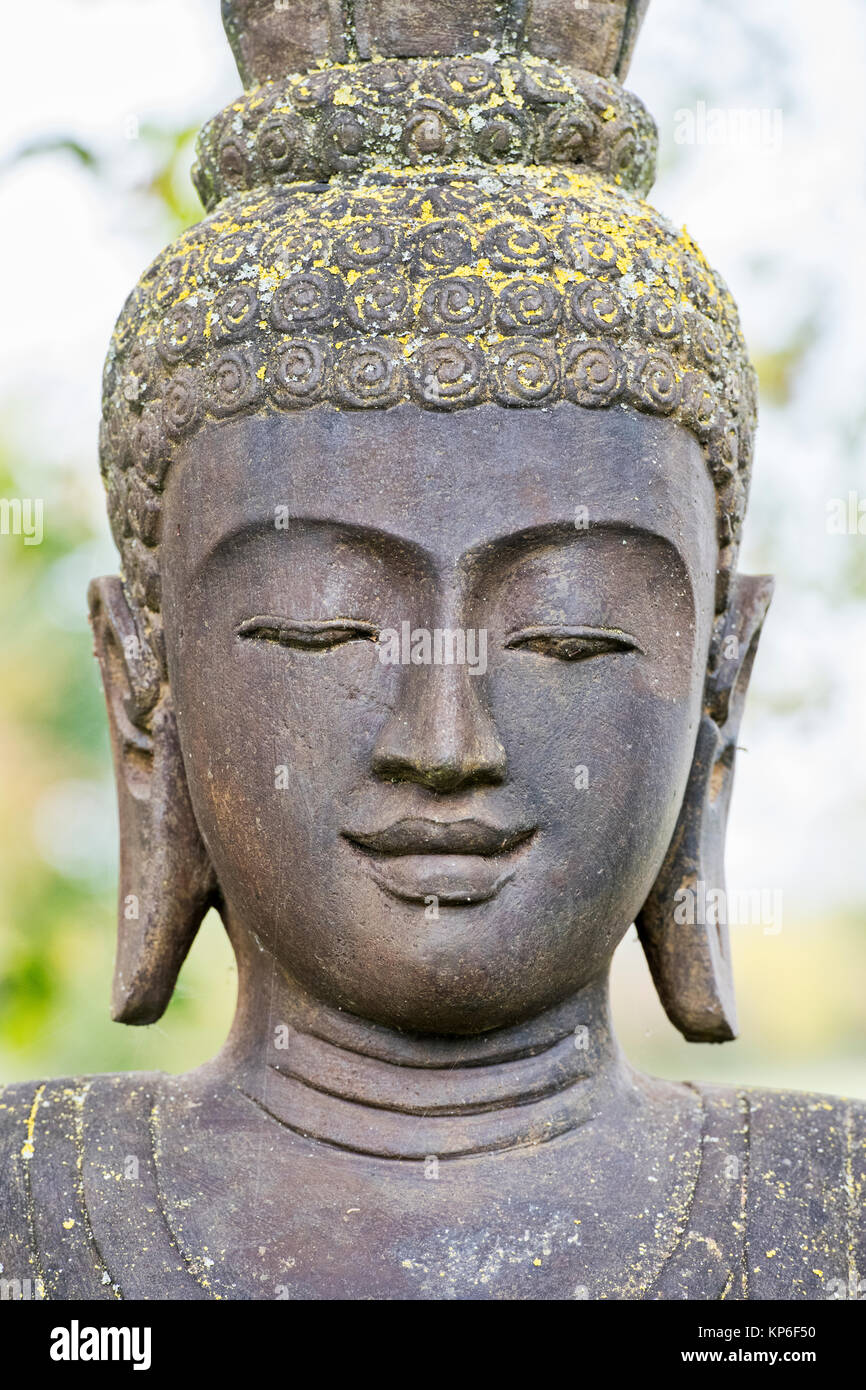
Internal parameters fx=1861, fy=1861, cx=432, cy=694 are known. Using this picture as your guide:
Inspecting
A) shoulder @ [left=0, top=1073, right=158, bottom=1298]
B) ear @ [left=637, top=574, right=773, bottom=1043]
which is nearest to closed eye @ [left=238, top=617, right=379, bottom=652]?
ear @ [left=637, top=574, right=773, bottom=1043]

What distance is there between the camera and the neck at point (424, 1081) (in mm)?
3787

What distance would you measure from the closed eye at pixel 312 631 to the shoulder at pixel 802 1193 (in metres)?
1.37

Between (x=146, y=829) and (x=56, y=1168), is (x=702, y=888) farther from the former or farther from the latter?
(x=56, y=1168)

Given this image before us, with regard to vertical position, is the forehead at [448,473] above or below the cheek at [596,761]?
above

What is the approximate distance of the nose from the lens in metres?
3.50

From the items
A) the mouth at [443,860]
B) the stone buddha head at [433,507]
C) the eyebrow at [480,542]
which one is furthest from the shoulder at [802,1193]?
the eyebrow at [480,542]

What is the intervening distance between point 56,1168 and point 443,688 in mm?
1322

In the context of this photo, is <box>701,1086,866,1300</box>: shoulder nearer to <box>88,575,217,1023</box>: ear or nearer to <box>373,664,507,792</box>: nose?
<box>373,664,507,792</box>: nose

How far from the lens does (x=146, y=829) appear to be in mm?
4262

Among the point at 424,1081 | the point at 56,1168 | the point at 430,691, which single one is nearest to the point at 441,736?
the point at 430,691

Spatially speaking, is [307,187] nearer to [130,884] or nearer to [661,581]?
[661,581]

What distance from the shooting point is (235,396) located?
377 cm

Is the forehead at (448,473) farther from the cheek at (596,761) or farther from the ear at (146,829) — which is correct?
the ear at (146,829)

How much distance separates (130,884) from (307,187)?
63.9 inches
